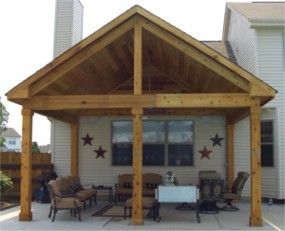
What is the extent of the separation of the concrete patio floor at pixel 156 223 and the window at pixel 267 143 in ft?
9.01

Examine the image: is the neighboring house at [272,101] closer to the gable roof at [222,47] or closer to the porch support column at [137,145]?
the gable roof at [222,47]

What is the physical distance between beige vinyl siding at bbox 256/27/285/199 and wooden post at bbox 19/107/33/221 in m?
7.97

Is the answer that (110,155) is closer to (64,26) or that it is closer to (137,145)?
(64,26)

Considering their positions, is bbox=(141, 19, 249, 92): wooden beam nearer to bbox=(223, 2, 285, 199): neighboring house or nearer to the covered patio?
the covered patio

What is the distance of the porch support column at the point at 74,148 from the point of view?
16453 millimetres

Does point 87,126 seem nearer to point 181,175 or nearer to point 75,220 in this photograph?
point 181,175

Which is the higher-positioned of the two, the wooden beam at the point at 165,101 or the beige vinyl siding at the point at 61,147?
the wooden beam at the point at 165,101

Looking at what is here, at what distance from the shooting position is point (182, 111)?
615 inches

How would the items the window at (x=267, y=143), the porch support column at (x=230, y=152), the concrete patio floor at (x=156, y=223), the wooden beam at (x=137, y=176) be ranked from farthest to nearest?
the porch support column at (x=230, y=152) < the window at (x=267, y=143) < the wooden beam at (x=137, y=176) < the concrete patio floor at (x=156, y=223)

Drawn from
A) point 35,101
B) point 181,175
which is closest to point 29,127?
point 35,101

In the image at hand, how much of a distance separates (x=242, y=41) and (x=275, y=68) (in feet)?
7.53

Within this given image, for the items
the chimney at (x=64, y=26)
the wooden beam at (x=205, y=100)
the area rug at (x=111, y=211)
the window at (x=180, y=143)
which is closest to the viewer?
the wooden beam at (x=205, y=100)

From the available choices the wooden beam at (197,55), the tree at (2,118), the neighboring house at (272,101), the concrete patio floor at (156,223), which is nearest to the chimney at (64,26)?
the neighboring house at (272,101)

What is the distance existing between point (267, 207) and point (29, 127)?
24.9ft
